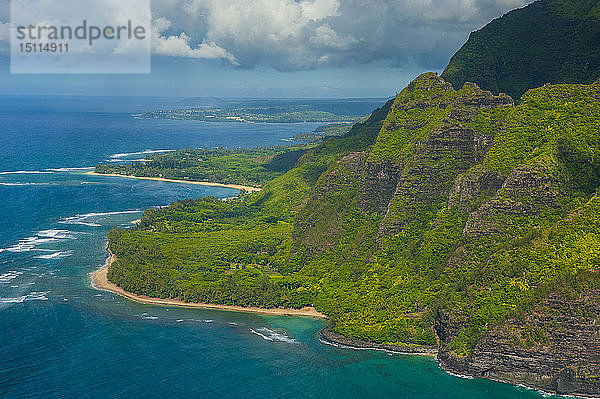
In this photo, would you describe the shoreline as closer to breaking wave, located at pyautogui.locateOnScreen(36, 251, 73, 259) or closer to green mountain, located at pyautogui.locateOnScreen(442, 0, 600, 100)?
breaking wave, located at pyautogui.locateOnScreen(36, 251, 73, 259)

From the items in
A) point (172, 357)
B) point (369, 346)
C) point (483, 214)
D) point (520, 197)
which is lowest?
point (172, 357)

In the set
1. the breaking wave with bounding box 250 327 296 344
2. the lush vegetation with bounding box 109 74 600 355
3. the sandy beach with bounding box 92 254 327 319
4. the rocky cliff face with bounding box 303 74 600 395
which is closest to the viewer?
the rocky cliff face with bounding box 303 74 600 395

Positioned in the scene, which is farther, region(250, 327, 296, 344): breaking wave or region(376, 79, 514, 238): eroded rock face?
region(376, 79, 514, 238): eroded rock face

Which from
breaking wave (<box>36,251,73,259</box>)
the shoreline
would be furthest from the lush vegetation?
breaking wave (<box>36,251,73,259</box>)

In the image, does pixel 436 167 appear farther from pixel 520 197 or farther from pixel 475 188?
pixel 520 197

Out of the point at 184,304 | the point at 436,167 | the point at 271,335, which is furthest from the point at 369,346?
the point at 436,167

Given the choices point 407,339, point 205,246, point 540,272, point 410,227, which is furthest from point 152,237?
point 540,272

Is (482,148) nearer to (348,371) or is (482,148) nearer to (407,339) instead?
(407,339)

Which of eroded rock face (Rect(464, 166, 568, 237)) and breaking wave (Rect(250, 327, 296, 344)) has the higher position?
eroded rock face (Rect(464, 166, 568, 237))

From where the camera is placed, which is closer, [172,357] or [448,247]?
[172,357]
